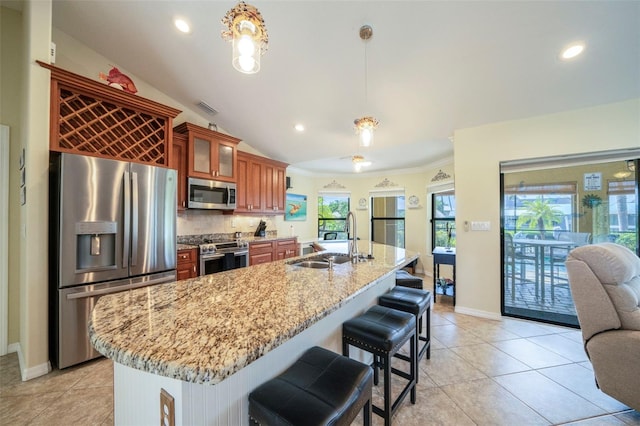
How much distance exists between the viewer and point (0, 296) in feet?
7.41

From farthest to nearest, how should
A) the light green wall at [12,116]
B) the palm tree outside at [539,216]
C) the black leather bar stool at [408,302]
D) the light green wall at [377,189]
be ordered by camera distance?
the light green wall at [377,189]
the palm tree outside at [539,216]
the light green wall at [12,116]
the black leather bar stool at [408,302]

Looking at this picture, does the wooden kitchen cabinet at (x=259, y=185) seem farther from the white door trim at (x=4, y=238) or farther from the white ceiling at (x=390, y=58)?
the white door trim at (x=4, y=238)

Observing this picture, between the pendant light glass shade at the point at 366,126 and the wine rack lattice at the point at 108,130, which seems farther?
the pendant light glass shade at the point at 366,126

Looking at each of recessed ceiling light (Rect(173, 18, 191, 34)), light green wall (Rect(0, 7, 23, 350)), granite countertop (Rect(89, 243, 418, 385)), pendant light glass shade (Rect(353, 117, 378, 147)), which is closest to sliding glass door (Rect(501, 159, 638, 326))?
pendant light glass shade (Rect(353, 117, 378, 147))

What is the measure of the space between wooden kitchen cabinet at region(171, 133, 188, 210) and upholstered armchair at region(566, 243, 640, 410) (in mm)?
4213

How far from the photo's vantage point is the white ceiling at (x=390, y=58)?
6.43 feet

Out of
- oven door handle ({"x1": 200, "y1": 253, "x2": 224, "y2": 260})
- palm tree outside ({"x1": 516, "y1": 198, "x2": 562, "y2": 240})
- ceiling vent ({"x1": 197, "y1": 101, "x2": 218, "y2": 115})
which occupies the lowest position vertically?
oven door handle ({"x1": 200, "y1": 253, "x2": 224, "y2": 260})

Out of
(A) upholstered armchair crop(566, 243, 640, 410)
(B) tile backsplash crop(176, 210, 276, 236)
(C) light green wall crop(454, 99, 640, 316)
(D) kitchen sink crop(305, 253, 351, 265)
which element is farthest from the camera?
(B) tile backsplash crop(176, 210, 276, 236)

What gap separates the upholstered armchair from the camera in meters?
1.56

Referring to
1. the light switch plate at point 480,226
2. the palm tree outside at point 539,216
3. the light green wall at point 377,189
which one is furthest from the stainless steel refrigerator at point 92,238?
the palm tree outside at point 539,216

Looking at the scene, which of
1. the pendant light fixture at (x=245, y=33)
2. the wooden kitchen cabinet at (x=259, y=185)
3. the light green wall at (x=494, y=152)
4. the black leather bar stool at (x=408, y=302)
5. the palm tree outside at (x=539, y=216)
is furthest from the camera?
the wooden kitchen cabinet at (x=259, y=185)

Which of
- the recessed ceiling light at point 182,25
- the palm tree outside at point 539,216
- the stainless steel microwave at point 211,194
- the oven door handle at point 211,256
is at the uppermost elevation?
the recessed ceiling light at point 182,25

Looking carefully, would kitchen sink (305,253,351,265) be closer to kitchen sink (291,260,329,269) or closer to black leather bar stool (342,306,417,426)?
kitchen sink (291,260,329,269)

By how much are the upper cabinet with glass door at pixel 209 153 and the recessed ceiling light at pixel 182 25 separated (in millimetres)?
1184
